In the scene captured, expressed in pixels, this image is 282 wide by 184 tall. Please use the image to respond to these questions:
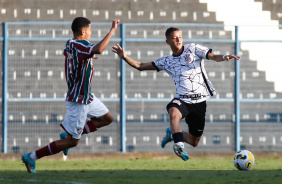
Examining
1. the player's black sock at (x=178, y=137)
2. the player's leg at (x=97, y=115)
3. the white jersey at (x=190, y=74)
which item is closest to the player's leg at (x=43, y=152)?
the player's leg at (x=97, y=115)

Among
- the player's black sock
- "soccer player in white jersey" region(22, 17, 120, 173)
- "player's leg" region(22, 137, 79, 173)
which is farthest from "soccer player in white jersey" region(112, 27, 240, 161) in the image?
"player's leg" region(22, 137, 79, 173)

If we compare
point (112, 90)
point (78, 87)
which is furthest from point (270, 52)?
point (78, 87)

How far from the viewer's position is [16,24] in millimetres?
13445

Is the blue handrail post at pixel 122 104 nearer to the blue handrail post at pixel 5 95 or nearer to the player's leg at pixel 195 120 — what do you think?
the blue handrail post at pixel 5 95

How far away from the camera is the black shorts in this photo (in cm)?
936

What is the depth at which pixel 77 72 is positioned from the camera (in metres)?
8.52

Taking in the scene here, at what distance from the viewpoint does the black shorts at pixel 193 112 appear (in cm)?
936

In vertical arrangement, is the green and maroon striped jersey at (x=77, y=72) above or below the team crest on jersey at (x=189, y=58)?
below

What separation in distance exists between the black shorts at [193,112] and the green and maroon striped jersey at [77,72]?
1.35m

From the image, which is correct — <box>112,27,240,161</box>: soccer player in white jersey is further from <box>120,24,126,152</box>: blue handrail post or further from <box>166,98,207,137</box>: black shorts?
<box>120,24,126,152</box>: blue handrail post

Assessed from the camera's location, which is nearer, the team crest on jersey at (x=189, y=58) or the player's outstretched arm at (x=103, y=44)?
the player's outstretched arm at (x=103, y=44)

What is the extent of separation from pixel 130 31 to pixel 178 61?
4351 millimetres

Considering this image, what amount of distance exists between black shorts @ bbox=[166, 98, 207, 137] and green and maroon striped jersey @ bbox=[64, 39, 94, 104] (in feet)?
4.42

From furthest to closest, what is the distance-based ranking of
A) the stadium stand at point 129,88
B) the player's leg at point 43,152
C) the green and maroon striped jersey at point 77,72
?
the stadium stand at point 129,88 → the player's leg at point 43,152 → the green and maroon striped jersey at point 77,72
